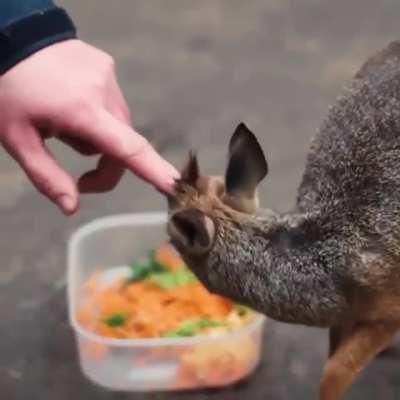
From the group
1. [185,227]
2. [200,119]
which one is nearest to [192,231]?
[185,227]

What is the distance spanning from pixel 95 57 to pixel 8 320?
843 millimetres

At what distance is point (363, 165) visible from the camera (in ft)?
4.52

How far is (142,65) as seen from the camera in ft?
9.34

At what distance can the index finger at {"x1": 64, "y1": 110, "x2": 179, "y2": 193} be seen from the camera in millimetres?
1263

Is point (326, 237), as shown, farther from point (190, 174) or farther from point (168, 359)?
point (168, 359)

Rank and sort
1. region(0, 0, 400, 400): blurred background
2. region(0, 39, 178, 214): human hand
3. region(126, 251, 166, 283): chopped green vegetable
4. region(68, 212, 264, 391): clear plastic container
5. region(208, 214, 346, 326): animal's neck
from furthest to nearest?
region(126, 251, 166, 283): chopped green vegetable → region(0, 0, 400, 400): blurred background → region(68, 212, 264, 391): clear plastic container → region(208, 214, 346, 326): animal's neck → region(0, 39, 178, 214): human hand

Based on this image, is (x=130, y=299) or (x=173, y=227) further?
(x=130, y=299)

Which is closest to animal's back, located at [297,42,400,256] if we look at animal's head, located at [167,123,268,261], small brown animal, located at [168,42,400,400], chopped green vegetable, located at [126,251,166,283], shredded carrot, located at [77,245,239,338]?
small brown animal, located at [168,42,400,400]

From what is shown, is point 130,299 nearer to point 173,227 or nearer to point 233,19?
point 173,227

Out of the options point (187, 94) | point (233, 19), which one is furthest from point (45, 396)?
point (233, 19)

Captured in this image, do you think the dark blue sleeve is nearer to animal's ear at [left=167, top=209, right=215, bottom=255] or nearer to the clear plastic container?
animal's ear at [left=167, top=209, right=215, bottom=255]

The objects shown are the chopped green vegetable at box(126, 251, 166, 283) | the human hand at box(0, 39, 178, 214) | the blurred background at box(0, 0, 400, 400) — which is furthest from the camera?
the chopped green vegetable at box(126, 251, 166, 283)

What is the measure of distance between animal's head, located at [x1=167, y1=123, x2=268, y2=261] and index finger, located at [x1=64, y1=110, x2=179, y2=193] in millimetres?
32

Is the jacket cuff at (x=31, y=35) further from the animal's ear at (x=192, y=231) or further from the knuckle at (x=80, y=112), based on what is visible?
the animal's ear at (x=192, y=231)
